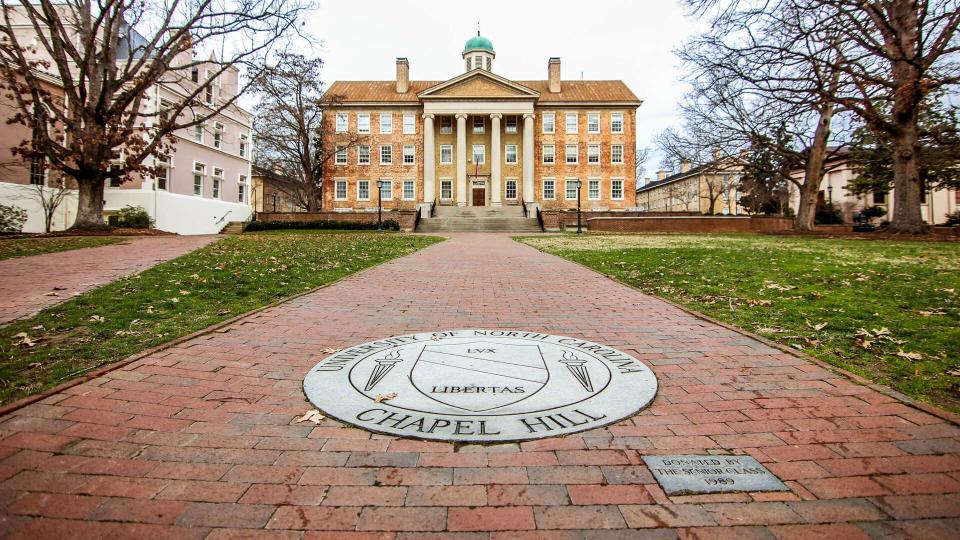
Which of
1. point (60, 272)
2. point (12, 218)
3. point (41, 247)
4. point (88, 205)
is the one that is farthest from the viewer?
Result: point (12, 218)

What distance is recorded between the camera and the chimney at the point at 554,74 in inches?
2039

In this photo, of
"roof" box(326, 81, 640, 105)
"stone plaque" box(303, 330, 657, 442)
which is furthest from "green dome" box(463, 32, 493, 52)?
"stone plaque" box(303, 330, 657, 442)

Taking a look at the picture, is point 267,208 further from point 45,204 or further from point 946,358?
point 946,358

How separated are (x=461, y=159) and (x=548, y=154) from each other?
946 cm

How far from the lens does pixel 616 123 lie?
51.1 metres

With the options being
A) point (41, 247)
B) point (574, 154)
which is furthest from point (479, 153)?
point (41, 247)

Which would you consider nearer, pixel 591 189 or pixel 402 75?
pixel 591 189

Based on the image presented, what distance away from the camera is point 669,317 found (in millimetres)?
5977

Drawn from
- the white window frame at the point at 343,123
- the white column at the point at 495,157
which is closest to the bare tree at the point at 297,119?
the white window frame at the point at 343,123

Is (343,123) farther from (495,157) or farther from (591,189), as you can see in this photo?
(591,189)

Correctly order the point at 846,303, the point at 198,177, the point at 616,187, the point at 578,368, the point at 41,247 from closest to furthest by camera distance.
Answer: the point at 578,368, the point at 846,303, the point at 41,247, the point at 198,177, the point at 616,187

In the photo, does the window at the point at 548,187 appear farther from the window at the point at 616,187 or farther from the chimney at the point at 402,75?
the chimney at the point at 402,75

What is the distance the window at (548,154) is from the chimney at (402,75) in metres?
16.8

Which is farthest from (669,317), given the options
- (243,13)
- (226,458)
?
(243,13)
